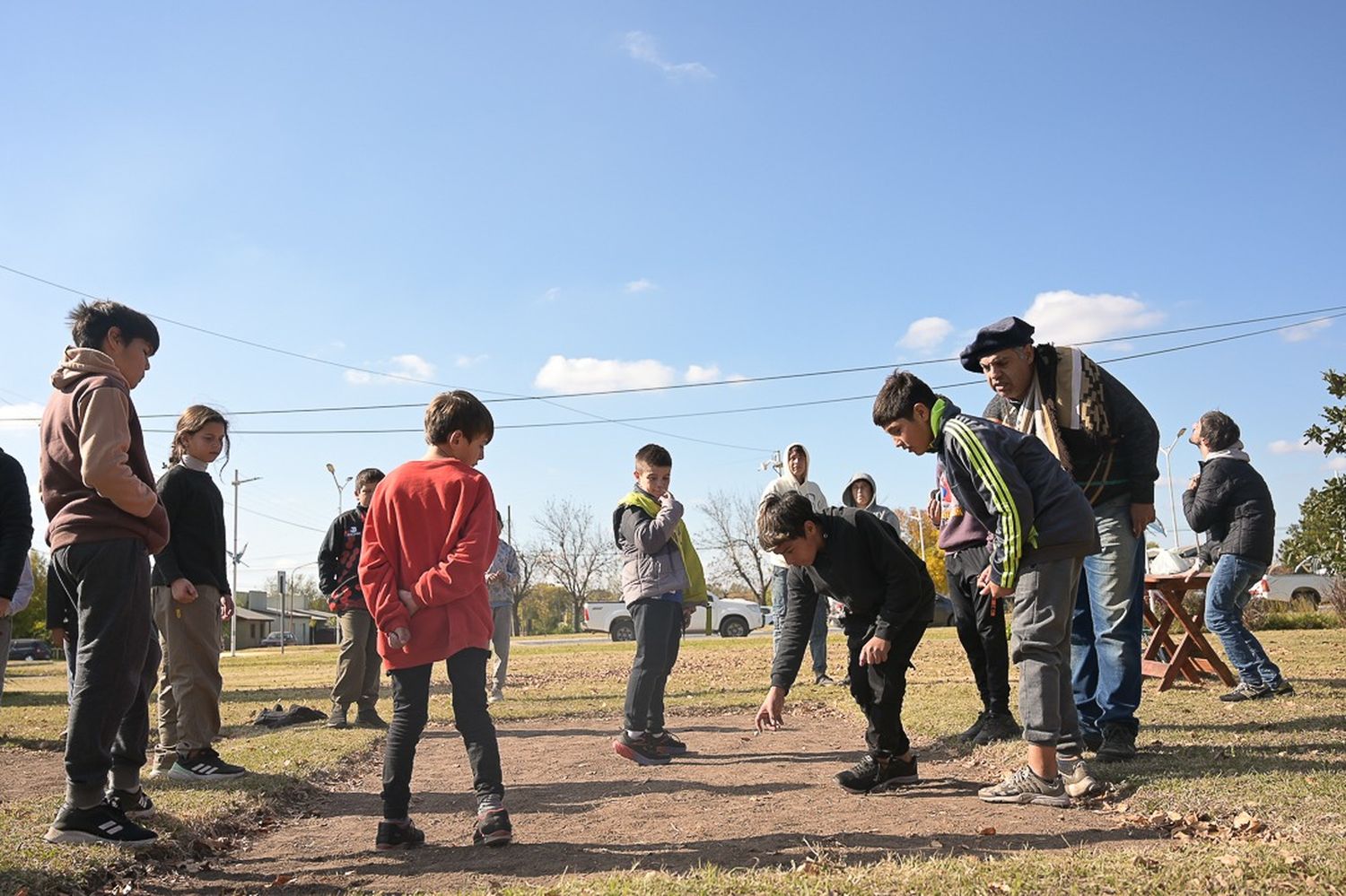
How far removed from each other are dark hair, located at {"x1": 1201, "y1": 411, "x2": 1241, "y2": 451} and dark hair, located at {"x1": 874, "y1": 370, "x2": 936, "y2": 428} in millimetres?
4461

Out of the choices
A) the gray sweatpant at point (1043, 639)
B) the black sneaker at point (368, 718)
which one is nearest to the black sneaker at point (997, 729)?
the gray sweatpant at point (1043, 639)

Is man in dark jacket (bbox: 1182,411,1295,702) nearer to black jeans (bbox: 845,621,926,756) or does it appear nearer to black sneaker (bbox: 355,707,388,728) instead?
black jeans (bbox: 845,621,926,756)

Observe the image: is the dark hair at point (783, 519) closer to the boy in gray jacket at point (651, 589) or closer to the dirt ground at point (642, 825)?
the dirt ground at point (642, 825)

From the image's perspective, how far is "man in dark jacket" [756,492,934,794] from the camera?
493 centimetres

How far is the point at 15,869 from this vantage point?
3.71 m

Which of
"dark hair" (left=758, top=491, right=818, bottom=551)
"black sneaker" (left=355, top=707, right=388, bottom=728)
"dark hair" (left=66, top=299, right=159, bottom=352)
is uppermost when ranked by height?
"dark hair" (left=66, top=299, right=159, bottom=352)


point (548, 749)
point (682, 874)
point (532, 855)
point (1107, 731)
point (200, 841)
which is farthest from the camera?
point (548, 749)

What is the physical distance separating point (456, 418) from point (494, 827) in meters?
1.72

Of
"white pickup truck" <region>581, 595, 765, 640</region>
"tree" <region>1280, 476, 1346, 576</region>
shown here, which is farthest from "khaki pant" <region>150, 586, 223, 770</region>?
"white pickup truck" <region>581, 595, 765, 640</region>

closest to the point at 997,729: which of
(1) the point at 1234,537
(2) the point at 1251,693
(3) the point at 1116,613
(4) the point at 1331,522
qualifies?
(3) the point at 1116,613

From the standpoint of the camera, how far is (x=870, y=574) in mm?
5066

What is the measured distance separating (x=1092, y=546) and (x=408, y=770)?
3.05 metres

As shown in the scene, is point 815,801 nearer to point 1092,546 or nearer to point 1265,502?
point 1092,546

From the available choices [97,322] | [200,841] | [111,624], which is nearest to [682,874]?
[200,841]
